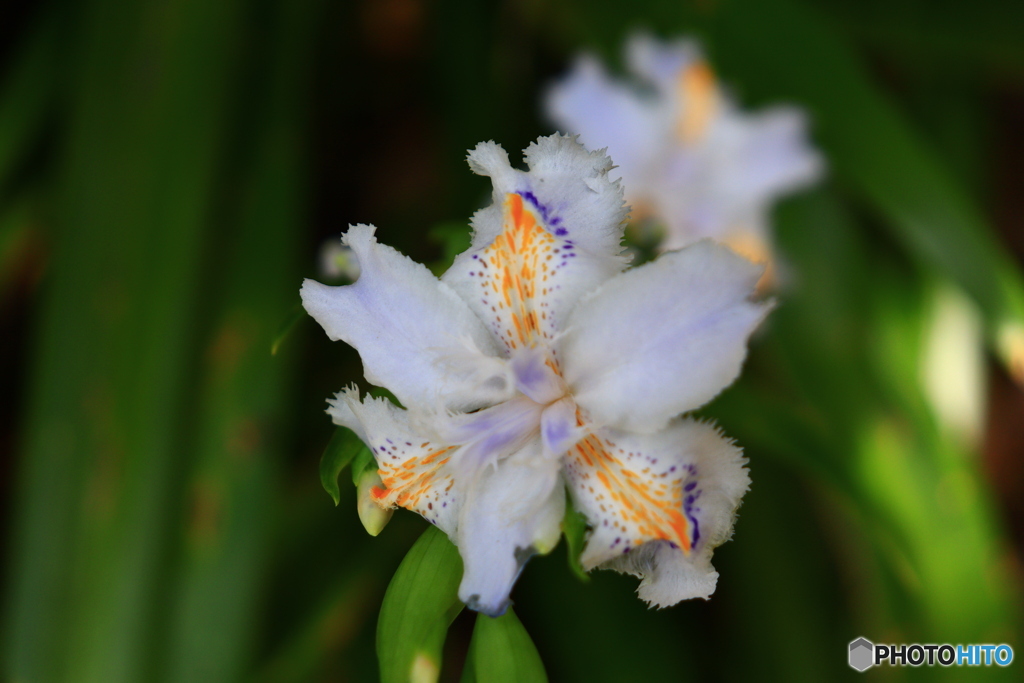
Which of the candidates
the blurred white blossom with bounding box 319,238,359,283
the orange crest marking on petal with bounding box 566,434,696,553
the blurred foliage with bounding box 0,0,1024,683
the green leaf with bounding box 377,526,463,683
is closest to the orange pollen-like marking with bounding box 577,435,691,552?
the orange crest marking on petal with bounding box 566,434,696,553

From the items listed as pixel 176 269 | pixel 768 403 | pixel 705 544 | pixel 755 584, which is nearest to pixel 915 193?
pixel 768 403

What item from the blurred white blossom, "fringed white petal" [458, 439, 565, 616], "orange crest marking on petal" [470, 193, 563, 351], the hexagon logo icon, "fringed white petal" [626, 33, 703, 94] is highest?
"fringed white petal" [626, 33, 703, 94]

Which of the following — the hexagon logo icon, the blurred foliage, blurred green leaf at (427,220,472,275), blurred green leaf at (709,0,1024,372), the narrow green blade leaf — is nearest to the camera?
Result: blurred green leaf at (427,220,472,275)

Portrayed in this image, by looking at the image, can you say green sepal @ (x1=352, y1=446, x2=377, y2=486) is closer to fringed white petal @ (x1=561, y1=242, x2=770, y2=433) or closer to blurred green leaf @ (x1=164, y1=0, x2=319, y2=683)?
fringed white petal @ (x1=561, y1=242, x2=770, y2=433)

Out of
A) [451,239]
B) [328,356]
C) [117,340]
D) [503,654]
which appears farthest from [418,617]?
[328,356]

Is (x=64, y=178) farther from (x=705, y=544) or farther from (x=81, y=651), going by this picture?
(x=705, y=544)

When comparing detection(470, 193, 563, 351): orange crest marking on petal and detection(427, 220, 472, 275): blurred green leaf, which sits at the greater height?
detection(427, 220, 472, 275): blurred green leaf
